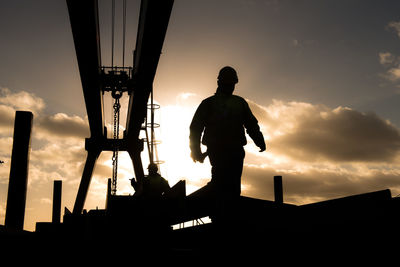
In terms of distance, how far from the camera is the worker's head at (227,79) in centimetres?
478

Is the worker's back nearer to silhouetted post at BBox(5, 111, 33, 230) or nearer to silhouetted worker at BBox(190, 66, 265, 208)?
silhouetted worker at BBox(190, 66, 265, 208)

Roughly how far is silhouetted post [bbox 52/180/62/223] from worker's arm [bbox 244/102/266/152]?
49.9 feet

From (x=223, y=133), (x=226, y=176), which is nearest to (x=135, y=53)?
(x=223, y=133)

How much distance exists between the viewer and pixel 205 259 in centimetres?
399

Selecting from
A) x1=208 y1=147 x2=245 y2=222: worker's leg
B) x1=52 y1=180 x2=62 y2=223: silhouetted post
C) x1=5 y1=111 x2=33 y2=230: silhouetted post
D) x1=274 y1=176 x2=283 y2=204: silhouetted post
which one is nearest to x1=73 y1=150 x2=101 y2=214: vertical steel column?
Result: x1=52 y1=180 x2=62 y2=223: silhouetted post

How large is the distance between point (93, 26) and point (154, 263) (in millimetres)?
8074

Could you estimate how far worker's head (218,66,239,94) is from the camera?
4777 millimetres

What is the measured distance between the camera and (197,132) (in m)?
4.75

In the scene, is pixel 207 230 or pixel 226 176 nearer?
pixel 226 176

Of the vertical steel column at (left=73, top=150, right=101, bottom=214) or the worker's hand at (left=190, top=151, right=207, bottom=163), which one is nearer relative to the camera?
the worker's hand at (left=190, top=151, right=207, bottom=163)

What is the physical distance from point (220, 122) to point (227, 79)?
0.49 meters

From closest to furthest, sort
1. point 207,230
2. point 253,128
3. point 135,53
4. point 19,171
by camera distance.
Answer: point 253,128
point 207,230
point 19,171
point 135,53

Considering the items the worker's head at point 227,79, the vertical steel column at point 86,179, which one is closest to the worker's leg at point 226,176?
the worker's head at point 227,79

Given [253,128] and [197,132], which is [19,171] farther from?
[253,128]
